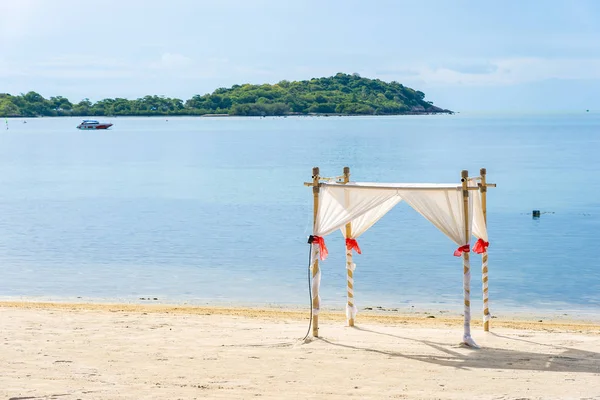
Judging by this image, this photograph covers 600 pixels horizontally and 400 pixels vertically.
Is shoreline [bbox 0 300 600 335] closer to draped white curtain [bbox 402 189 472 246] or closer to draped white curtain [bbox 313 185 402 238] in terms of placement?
draped white curtain [bbox 313 185 402 238]

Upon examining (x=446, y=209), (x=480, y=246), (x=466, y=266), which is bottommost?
(x=466, y=266)

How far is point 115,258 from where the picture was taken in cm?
2911

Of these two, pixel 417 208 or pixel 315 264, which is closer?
pixel 417 208

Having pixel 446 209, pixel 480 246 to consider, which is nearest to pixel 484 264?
pixel 480 246

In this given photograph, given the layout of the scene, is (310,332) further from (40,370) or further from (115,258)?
(115,258)

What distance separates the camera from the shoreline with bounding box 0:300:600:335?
17.2 meters

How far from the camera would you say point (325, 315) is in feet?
60.0

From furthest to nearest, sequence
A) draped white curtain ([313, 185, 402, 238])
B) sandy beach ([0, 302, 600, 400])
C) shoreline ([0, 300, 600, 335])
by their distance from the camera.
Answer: shoreline ([0, 300, 600, 335]) → draped white curtain ([313, 185, 402, 238]) → sandy beach ([0, 302, 600, 400])

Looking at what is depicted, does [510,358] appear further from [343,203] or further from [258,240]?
[258,240]

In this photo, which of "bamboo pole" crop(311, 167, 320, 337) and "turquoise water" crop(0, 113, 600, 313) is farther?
"turquoise water" crop(0, 113, 600, 313)

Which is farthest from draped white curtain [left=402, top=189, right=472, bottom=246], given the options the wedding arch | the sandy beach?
the sandy beach

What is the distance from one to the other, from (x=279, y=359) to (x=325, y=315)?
524 cm

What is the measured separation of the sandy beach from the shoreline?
0.23m

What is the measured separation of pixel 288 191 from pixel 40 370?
137ft
